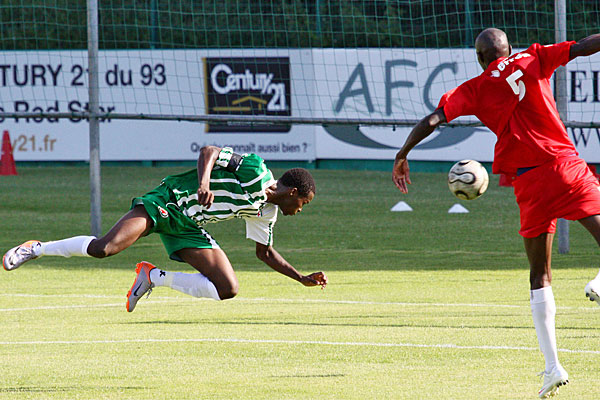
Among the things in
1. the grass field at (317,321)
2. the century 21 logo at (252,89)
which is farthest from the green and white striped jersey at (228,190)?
the century 21 logo at (252,89)

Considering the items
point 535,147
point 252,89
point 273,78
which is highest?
point 273,78

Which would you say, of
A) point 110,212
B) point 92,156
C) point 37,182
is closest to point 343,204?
point 110,212

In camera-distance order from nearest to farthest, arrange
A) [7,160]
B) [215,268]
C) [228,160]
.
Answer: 1. [228,160]
2. [215,268]
3. [7,160]

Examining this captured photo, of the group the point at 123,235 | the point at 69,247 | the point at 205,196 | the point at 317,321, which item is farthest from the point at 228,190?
the point at 317,321

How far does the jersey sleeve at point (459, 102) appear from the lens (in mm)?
6453

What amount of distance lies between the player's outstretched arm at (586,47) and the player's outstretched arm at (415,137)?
0.87 m

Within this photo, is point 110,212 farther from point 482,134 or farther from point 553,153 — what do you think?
point 553,153

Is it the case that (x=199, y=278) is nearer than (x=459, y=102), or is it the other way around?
(x=459, y=102)

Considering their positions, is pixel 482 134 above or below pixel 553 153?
above

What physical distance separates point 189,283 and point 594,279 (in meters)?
3.14

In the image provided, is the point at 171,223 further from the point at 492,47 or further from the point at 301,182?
the point at 492,47

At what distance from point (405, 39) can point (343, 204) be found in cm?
689

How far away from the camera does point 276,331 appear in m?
8.60

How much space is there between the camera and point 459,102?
6.51m
